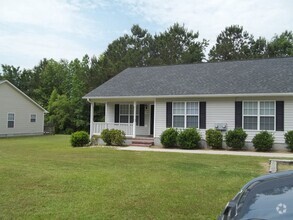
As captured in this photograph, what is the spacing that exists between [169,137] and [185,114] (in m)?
1.57

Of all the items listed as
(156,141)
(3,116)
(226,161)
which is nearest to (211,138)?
(156,141)

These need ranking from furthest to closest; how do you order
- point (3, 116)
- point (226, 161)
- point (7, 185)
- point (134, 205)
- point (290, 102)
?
point (3, 116)
point (290, 102)
point (226, 161)
point (7, 185)
point (134, 205)

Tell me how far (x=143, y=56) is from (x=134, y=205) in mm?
39536

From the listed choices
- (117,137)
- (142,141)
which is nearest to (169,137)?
(142,141)

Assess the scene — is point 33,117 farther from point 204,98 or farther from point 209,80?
point 204,98

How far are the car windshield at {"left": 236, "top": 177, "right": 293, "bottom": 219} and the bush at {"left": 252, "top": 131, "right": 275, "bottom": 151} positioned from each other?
501 inches

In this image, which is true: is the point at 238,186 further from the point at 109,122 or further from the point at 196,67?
the point at 196,67

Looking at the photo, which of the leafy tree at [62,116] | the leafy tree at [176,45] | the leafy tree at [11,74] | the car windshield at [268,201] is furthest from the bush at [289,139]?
the leafy tree at [11,74]

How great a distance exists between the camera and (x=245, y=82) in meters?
17.1

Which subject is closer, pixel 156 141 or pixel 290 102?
pixel 290 102

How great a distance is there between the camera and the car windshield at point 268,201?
2277mm

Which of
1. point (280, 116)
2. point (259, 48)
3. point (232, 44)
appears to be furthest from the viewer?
point (232, 44)

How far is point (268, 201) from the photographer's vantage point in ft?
8.26

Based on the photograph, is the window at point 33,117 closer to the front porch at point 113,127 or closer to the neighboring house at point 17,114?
the neighboring house at point 17,114
